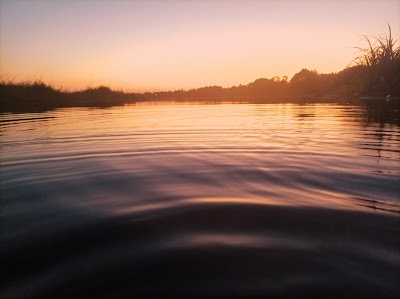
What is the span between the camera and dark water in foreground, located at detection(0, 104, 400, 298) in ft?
5.32

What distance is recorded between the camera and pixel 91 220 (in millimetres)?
2439

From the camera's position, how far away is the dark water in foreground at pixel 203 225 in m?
1.62

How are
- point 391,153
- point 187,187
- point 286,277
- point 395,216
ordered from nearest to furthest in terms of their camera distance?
point 286,277
point 395,216
point 187,187
point 391,153

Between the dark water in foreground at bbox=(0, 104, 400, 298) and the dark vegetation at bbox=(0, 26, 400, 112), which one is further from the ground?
the dark vegetation at bbox=(0, 26, 400, 112)

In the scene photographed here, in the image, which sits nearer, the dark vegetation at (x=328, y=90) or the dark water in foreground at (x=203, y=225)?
the dark water in foreground at (x=203, y=225)

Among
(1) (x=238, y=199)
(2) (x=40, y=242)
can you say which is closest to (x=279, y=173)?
(1) (x=238, y=199)

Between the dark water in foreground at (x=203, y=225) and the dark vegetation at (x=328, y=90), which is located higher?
the dark vegetation at (x=328, y=90)

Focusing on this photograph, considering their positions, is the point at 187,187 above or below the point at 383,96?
below

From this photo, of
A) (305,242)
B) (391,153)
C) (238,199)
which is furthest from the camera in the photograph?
(391,153)

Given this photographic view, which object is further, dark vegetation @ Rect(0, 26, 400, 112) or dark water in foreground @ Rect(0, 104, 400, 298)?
dark vegetation @ Rect(0, 26, 400, 112)

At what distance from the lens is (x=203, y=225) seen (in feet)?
7.58

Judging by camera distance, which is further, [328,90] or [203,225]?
[328,90]

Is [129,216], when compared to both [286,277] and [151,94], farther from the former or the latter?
[151,94]

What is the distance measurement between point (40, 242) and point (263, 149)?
4142 mm
